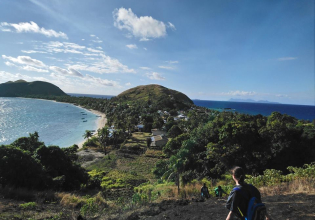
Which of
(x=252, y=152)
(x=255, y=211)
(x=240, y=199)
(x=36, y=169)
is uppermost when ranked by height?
(x=240, y=199)

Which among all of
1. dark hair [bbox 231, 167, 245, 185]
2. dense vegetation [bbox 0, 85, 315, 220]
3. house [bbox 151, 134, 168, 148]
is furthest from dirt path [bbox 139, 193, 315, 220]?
house [bbox 151, 134, 168, 148]

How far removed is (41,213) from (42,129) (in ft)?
255

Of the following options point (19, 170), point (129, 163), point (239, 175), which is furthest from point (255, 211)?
point (129, 163)

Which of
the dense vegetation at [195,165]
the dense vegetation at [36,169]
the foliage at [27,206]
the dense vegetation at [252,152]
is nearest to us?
the foliage at [27,206]

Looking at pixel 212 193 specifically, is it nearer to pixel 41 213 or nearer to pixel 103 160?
pixel 41 213

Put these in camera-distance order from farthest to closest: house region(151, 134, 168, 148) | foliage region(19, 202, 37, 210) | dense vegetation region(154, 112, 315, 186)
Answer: house region(151, 134, 168, 148) → dense vegetation region(154, 112, 315, 186) → foliage region(19, 202, 37, 210)

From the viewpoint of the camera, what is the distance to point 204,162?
19.9 metres

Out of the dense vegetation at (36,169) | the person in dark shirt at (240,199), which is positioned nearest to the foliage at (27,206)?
the dense vegetation at (36,169)

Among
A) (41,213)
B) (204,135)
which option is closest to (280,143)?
(204,135)

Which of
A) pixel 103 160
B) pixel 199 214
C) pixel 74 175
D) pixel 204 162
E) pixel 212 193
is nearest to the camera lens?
pixel 199 214

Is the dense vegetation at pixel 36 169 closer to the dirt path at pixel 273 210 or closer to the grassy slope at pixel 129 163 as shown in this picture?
the dirt path at pixel 273 210

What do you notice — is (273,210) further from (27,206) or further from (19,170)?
(19,170)

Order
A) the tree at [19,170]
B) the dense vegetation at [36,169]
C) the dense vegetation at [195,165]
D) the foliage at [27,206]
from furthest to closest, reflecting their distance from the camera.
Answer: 1. the dense vegetation at [36,169]
2. the tree at [19,170]
3. the dense vegetation at [195,165]
4. the foliage at [27,206]

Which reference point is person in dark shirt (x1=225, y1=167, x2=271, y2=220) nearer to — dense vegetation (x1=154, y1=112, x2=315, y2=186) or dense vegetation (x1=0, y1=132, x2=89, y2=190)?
dense vegetation (x1=154, y1=112, x2=315, y2=186)
